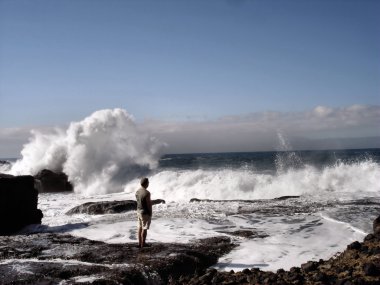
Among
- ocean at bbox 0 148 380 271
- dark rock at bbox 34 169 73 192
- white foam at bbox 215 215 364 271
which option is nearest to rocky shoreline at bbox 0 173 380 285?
white foam at bbox 215 215 364 271

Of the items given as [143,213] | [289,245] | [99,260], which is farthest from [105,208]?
[289,245]

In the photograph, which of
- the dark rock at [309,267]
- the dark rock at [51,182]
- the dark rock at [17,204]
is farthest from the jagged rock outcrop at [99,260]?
the dark rock at [51,182]

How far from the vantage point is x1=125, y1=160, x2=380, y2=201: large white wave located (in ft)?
82.4

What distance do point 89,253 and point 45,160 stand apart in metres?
31.3

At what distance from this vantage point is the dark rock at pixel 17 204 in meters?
13.3

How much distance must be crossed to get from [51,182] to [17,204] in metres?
19.2

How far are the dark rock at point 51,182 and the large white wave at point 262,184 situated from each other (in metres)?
8.38

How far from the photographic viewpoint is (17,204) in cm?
1382

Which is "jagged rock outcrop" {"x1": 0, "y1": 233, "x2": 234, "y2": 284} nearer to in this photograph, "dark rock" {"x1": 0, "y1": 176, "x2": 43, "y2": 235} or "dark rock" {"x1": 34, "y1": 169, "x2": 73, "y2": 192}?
"dark rock" {"x1": 0, "y1": 176, "x2": 43, "y2": 235}

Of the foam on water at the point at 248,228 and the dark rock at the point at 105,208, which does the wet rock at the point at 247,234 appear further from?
the dark rock at the point at 105,208

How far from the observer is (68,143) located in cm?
3762

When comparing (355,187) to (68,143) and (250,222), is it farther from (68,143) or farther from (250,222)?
(68,143)

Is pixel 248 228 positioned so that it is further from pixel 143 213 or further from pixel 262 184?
pixel 262 184

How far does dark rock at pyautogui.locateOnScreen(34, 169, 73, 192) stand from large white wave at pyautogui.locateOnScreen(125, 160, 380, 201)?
838 cm
